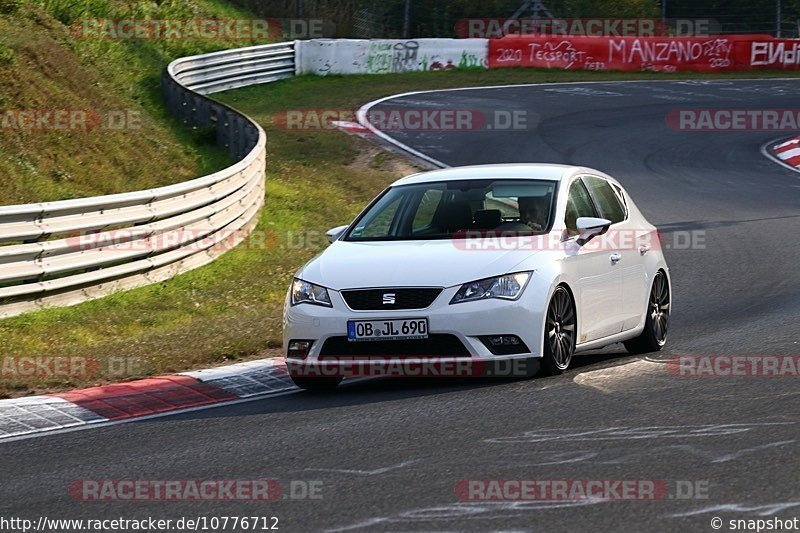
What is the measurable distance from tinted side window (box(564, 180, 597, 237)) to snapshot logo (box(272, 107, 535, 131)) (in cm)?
1924

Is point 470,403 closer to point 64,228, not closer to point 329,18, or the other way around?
point 64,228

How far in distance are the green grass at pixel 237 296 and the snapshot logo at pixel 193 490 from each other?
3.15m

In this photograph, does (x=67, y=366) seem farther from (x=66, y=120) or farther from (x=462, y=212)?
(x=66, y=120)

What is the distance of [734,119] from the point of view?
32.5 m

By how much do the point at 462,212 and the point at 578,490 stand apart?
160 inches

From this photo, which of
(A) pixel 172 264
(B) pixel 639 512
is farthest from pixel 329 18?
(B) pixel 639 512

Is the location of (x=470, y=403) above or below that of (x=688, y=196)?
above

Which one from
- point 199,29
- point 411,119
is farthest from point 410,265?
point 199,29

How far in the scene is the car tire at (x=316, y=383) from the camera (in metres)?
9.27

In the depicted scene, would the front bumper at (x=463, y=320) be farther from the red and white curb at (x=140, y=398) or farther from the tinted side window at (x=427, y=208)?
the tinted side window at (x=427, y=208)

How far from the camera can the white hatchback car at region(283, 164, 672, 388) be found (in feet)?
29.0

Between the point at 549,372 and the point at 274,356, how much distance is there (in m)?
2.63

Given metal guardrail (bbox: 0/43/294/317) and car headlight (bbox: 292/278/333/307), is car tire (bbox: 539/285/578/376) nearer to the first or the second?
car headlight (bbox: 292/278/333/307)

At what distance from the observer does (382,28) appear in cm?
4619
